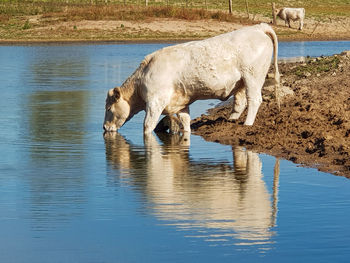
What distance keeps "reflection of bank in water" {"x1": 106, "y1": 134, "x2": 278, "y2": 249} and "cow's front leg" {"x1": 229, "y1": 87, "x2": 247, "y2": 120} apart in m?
1.66

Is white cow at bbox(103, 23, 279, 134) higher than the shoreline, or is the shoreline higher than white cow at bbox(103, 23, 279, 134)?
white cow at bbox(103, 23, 279, 134)

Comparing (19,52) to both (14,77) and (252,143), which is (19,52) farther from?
(252,143)

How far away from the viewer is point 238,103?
48.5ft

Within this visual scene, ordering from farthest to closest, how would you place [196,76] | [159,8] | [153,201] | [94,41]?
1. [159,8]
2. [94,41]
3. [196,76]
4. [153,201]

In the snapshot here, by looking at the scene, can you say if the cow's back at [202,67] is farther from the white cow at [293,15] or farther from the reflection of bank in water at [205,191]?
the white cow at [293,15]

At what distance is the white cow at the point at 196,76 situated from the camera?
538 inches

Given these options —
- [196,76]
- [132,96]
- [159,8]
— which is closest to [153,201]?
[196,76]

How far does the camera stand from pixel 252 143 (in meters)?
13.0

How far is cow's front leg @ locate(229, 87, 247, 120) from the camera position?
14562 mm

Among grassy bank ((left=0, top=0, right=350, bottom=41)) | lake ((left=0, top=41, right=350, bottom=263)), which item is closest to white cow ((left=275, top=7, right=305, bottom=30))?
grassy bank ((left=0, top=0, right=350, bottom=41))

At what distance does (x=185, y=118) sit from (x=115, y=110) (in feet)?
3.99

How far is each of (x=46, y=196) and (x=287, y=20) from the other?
50.3 meters

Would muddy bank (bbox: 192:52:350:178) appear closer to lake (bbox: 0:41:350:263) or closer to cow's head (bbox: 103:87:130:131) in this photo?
lake (bbox: 0:41:350:263)

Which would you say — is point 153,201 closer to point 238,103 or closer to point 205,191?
point 205,191
